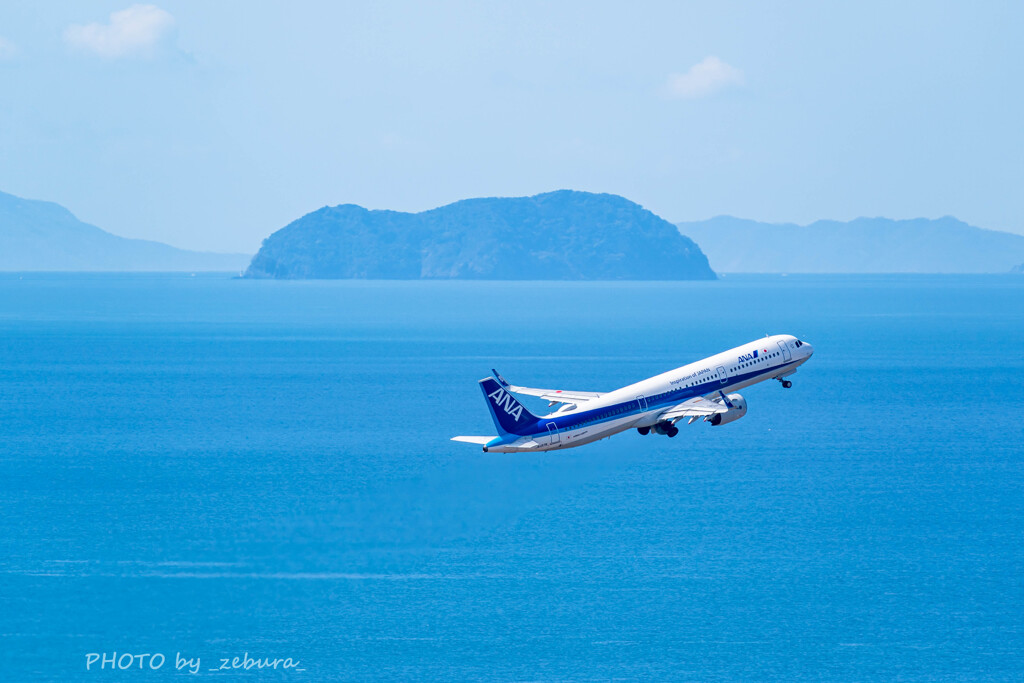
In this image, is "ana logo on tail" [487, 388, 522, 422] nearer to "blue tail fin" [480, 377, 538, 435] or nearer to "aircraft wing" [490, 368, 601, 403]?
"blue tail fin" [480, 377, 538, 435]

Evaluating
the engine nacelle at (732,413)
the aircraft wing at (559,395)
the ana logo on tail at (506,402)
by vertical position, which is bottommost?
the engine nacelle at (732,413)

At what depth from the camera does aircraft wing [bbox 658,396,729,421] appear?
109875mm

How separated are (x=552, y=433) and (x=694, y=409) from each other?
41.4 feet

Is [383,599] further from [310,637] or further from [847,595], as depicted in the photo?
[847,595]

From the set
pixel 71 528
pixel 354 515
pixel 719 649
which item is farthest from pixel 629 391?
pixel 71 528

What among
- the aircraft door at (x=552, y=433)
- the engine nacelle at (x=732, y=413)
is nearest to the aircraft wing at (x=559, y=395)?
the aircraft door at (x=552, y=433)

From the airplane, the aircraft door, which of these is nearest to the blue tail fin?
the airplane

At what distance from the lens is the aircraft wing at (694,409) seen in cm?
10988

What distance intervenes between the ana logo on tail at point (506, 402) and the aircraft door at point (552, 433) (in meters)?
2.86

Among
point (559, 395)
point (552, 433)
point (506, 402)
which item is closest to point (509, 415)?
point (506, 402)

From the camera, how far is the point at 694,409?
11069 centimetres

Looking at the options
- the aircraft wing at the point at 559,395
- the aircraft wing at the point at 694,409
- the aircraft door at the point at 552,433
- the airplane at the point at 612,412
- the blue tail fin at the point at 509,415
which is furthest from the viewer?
the aircraft wing at the point at 559,395

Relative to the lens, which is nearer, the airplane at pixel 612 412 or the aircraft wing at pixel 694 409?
the airplane at pixel 612 412

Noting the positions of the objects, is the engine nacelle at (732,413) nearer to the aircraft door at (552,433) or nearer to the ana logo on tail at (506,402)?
the aircraft door at (552,433)
